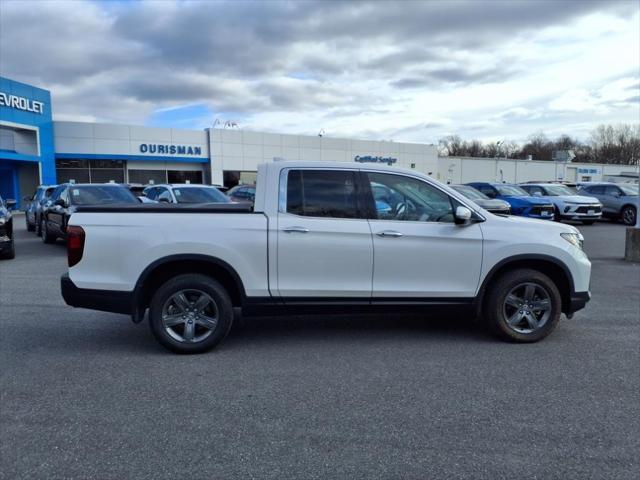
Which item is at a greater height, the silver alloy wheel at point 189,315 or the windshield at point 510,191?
the windshield at point 510,191

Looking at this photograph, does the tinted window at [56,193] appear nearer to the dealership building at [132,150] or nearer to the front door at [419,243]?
the front door at [419,243]

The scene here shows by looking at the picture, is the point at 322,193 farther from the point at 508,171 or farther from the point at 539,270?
the point at 508,171

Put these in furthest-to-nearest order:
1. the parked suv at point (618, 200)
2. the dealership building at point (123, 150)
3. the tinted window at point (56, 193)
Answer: the dealership building at point (123, 150), the parked suv at point (618, 200), the tinted window at point (56, 193)

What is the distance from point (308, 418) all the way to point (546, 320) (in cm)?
305

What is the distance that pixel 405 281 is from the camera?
510cm

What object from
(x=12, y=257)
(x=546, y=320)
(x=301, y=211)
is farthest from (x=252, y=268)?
(x=12, y=257)

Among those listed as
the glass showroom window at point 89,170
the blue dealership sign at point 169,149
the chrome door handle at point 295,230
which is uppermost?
the blue dealership sign at point 169,149

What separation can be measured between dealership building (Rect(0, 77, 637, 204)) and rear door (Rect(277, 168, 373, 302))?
29762mm

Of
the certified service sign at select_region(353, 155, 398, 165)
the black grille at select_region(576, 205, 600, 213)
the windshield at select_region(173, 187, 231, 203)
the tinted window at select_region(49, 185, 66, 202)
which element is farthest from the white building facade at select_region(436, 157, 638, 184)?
the tinted window at select_region(49, 185, 66, 202)

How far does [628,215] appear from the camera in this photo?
21156mm

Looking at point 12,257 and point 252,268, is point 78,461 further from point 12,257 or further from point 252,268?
point 12,257

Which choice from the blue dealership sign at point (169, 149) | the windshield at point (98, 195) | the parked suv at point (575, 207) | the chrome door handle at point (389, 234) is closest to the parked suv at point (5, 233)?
the windshield at point (98, 195)

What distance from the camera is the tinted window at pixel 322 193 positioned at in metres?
5.06

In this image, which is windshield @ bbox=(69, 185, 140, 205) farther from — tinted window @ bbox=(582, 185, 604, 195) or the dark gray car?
tinted window @ bbox=(582, 185, 604, 195)
